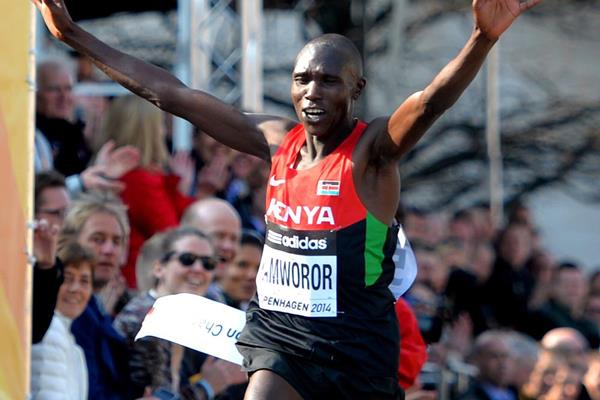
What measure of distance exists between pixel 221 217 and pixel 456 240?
20.6ft

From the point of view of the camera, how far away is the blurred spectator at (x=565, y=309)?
13.3m

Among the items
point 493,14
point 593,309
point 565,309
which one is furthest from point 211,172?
point 493,14

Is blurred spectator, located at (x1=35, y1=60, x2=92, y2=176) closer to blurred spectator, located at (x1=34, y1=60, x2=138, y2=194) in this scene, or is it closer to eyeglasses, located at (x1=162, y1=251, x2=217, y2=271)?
blurred spectator, located at (x1=34, y1=60, x2=138, y2=194)

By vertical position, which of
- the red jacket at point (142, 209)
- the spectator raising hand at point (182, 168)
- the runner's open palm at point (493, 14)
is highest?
the runner's open palm at point (493, 14)

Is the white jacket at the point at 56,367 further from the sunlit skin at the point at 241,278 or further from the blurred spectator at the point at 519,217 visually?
the blurred spectator at the point at 519,217

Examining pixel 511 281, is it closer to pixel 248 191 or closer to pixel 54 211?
pixel 248 191

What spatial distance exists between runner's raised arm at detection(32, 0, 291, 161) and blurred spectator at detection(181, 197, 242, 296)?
2680mm

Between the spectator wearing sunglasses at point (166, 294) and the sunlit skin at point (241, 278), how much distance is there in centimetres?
57

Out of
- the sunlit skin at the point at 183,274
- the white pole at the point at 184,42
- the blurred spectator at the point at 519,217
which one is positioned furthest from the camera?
the blurred spectator at the point at 519,217

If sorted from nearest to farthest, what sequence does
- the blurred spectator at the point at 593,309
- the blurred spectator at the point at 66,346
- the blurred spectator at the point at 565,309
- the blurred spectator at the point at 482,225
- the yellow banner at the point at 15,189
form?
the yellow banner at the point at 15,189
the blurred spectator at the point at 66,346
the blurred spectator at the point at 565,309
the blurred spectator at the point at 593,309
the blurred spectator at the point at 482,225

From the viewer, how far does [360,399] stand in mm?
5652

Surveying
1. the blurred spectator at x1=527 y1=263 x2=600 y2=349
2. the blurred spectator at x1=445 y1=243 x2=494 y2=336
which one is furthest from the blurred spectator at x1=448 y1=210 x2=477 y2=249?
the blurred spectator at x1=445 y1=243 x2=494 y2=336

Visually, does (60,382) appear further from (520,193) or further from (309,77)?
(520,193)

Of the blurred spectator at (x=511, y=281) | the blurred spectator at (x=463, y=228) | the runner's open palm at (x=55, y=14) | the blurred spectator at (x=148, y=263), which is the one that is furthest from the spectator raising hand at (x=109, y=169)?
the blurred spectator at (x=463, y=228)
